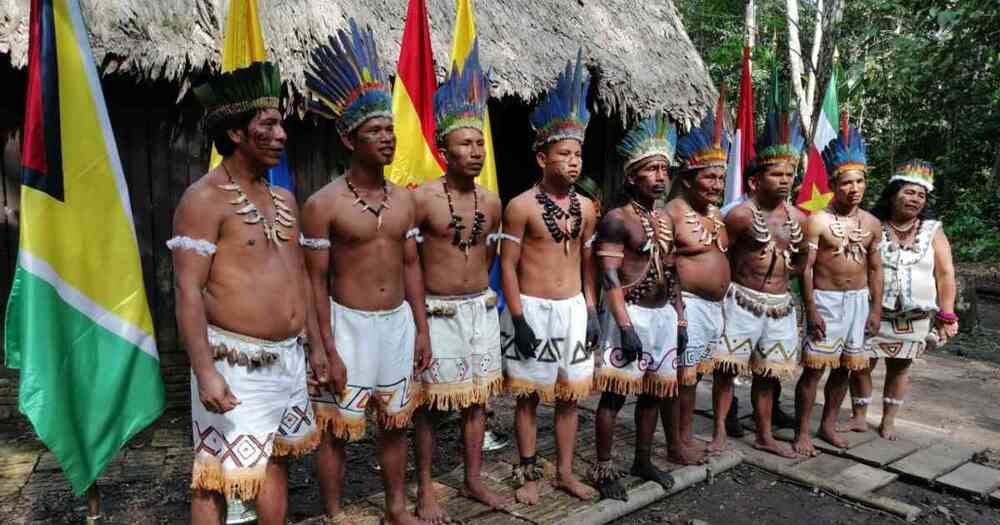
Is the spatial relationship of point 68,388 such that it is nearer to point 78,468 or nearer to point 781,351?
point 78,468

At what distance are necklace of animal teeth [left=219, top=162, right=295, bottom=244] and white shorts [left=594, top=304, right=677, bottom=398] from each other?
1.89 metres

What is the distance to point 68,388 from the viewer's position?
2.87 meters

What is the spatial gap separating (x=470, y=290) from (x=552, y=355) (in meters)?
0.58

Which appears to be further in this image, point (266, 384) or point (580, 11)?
point (580, 11)

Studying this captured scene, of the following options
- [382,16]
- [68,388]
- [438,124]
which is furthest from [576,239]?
[382,16]

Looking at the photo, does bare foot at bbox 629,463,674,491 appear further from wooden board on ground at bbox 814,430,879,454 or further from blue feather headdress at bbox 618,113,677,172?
blue feather headdress at bbox 618,113,677,172

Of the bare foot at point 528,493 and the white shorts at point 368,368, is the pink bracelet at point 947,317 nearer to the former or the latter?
the bare foot at point 528,493

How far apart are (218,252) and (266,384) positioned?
1.73ft

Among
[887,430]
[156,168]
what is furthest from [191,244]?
[887,430]

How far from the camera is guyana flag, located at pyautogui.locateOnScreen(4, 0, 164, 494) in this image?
110 inches

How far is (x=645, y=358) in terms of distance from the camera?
3932 millimetres

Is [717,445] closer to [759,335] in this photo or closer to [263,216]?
[759,335]

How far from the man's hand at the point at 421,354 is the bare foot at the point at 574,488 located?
111 centimetres

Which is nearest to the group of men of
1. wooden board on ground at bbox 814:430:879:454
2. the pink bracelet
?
wooden board on ground at bbox 814:430:879:454
